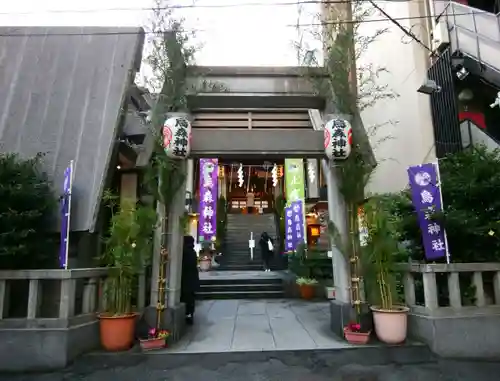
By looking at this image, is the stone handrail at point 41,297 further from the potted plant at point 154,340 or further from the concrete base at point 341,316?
the concrete base at point 341,316

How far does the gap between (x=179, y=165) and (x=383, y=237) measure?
3.73 meters

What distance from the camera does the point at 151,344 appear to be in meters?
5.52

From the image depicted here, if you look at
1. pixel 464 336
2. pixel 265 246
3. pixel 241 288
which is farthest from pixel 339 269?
pixel 265 246

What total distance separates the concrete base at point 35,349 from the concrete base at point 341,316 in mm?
4327

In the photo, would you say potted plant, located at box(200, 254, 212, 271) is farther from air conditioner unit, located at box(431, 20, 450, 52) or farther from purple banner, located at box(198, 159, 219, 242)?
air conditioner unit, located at box(431, 20, 450, 52)

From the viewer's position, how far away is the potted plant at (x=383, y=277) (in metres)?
5.56

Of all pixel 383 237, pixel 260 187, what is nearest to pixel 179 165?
pixel 383 237

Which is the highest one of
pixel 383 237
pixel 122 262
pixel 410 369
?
pixel 383 237

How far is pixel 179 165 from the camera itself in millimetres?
6301

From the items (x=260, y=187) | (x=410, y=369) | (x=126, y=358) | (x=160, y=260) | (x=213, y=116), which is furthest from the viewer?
(x=260, y=187)

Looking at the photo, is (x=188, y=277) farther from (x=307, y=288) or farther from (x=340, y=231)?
(x=307, y=288)

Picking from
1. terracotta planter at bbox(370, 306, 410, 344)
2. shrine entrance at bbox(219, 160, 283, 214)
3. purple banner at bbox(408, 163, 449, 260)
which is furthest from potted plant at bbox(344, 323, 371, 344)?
shrine entrance at bbox(219, 160, 283, 214)

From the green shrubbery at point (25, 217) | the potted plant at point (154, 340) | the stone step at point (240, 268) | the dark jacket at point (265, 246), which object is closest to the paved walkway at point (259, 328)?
the potted plant at point (154, 340)

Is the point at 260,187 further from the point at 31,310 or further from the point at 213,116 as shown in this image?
the point at 31,310
